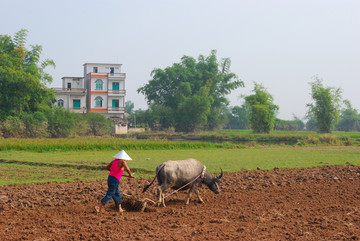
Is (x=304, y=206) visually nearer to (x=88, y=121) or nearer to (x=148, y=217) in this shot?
(x=148, y=217)

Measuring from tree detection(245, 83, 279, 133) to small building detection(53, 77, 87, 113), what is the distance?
2762cm

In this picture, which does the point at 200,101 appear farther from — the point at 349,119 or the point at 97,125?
the point at 349,119

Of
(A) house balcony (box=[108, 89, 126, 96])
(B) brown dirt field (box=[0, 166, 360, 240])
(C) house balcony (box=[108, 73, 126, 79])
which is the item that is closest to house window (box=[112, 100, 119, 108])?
(A) house balcony (box=[108, 89, 126, 96])

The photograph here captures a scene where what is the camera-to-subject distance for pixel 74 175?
60.9 ft

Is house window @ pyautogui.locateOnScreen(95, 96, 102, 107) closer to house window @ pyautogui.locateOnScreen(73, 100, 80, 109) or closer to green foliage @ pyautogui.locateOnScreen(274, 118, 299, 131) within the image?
house window @ pyautogui.locateOnScreen(73, 100, 80, 109)

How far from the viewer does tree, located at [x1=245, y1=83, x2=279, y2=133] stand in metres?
67.2

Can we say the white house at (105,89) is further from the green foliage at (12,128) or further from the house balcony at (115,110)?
the green foliage at (12,128)

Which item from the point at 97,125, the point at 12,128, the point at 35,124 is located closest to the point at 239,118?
the point at 97,125

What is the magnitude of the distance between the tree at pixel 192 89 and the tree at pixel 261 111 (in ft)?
37.1

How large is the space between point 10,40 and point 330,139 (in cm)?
4295

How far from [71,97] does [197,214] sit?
61930mm

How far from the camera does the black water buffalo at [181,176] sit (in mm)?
11406

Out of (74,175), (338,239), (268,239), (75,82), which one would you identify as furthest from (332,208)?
(75,82)

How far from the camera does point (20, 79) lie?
50312mm
